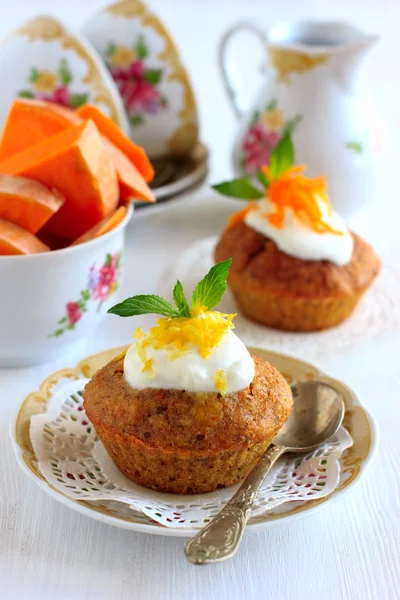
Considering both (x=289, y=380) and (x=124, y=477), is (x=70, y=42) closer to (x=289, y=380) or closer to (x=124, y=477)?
(x=289, y=380)

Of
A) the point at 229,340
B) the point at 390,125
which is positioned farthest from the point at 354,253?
the point at 390,125

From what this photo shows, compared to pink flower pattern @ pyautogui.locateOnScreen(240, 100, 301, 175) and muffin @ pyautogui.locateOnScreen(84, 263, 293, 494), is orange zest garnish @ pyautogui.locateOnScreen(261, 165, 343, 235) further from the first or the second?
muffin @ pyautogui.locateOnScreen(84, 263, 293, 494)

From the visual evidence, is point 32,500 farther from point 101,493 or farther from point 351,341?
point 351,341

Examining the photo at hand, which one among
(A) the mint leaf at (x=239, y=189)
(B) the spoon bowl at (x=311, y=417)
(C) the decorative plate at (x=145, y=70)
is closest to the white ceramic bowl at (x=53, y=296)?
(A) the mint leaf at (x=239, y=189)

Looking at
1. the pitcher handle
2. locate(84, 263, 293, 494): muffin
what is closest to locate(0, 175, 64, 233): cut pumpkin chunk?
locate(84, 263, 293, 494): muffin

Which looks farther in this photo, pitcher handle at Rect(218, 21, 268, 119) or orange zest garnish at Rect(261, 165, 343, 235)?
pitcher handle at Rect(218, 21, 268, 119)
